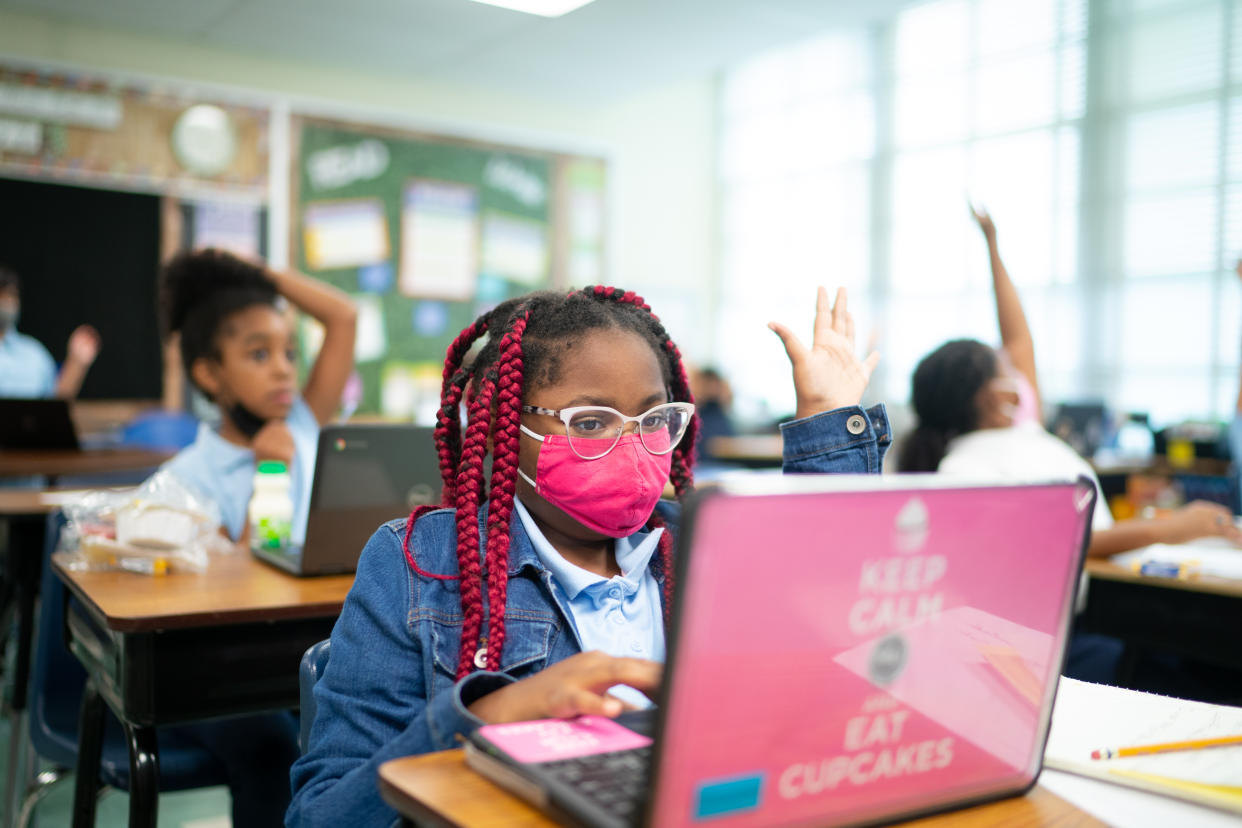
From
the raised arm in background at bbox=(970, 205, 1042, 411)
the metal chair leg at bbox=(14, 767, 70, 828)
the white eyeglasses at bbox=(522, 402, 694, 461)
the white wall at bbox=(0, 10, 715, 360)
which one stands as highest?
the white wall at bbox=(0, 10, 715, 360)

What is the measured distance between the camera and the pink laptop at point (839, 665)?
1.86ft

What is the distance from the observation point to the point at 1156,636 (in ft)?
7.16

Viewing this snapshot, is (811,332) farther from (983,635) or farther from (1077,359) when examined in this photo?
(1077,359)

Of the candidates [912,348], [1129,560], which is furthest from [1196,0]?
[1129,560]

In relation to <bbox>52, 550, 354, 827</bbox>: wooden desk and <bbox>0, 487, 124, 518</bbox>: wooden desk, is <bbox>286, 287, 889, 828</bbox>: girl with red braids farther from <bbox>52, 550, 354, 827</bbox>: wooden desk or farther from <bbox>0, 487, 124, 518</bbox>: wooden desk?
<bbox>0, 487, 124, 518</bbox>: wooden desk

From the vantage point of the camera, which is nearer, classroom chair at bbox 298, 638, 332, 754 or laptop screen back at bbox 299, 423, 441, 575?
classroom chair at bbox 298, 638, 332, 754

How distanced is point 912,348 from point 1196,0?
9.79ft

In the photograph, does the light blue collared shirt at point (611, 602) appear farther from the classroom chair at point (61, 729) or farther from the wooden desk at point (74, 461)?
the wooden desk at point (74, 461)

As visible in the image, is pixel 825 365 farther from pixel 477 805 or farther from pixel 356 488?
pixel 356 488

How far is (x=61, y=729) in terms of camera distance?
1.94m

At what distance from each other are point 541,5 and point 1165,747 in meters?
5.41

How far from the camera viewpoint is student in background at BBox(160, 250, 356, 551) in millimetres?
2416

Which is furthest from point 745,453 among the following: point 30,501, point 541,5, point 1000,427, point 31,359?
point 31,359

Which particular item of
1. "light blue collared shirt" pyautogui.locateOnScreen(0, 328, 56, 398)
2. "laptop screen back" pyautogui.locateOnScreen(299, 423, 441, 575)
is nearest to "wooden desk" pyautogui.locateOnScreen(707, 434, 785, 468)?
"light blue collared shirt" pyautogui.locateOnScreen(0, 328, 56, 398)
